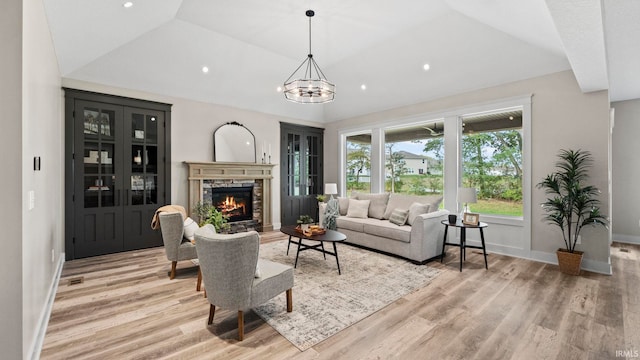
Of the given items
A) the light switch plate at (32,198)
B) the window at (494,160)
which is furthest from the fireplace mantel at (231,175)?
the window at (494,160)

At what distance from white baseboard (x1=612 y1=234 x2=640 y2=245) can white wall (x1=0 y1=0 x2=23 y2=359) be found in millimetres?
8786

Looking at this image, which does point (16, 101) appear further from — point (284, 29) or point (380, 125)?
point (380, 125)

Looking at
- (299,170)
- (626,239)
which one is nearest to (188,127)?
(299,170)

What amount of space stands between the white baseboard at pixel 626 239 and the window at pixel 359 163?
506cm

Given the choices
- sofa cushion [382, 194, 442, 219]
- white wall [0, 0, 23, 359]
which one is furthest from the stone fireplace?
white wall [0, 0, 23, 359]

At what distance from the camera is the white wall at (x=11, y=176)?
1688 mm

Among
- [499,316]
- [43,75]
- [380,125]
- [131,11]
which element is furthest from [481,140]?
[43,75]

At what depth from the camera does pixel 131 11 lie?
3.39 m

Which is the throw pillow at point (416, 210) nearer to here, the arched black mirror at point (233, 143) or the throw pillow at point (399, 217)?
the throw pillow at point (399, 217)

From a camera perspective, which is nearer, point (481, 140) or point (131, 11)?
point (131, 11)

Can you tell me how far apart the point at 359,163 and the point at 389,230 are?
10.2 feet

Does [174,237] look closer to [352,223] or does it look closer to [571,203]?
[352,223]

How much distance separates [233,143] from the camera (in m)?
6.23

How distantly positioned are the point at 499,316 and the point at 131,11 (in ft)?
17.3
